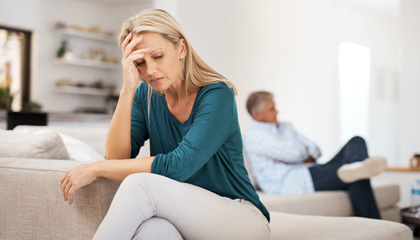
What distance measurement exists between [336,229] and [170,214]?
66 centimetres

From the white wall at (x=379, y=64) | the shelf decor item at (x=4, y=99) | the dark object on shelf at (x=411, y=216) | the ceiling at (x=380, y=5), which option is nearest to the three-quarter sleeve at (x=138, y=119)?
the dark object on shelf at (x=411, y=216)

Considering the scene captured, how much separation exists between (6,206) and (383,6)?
24.6 feet

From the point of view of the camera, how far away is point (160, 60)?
1.51m

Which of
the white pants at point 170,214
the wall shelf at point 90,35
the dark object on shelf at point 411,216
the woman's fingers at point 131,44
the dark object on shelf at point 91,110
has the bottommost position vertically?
the dark object on shelf at point 411,216

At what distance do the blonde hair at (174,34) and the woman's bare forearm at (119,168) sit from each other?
31 cm

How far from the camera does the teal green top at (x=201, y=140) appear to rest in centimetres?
140

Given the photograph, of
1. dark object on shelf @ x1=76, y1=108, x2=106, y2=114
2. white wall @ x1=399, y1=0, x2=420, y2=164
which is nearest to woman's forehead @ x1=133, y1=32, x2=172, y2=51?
white wall @ x1=399, y1=0, x2=420, y2=164

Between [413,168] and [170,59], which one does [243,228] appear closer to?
[170,59]

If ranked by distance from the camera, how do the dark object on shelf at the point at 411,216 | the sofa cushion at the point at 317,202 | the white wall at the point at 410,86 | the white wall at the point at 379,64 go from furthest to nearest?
the white wall at the point at 379,64 < the white wall at the point at 410,86 < the sofa cushion at the point at 317,202 < the dark object on shelf at the point at 411,216

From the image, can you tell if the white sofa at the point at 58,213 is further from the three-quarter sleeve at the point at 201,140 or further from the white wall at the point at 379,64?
the white wall at the point at 379,64

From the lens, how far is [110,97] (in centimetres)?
776

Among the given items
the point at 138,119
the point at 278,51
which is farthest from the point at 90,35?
the point at 138,119

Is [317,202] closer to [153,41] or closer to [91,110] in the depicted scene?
[153,41]

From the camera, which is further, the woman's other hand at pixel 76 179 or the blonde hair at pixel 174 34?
the blonde hair at pixel 174 34
